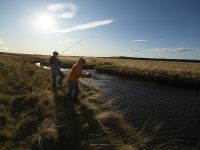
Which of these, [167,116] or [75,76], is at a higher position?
[75,76]

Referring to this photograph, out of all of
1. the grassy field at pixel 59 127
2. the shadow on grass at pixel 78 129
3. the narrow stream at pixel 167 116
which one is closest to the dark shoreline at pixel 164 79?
the narrow stream at pixel 167 116

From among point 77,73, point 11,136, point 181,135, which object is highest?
point 77,73

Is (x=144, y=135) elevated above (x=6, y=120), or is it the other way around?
(x=6, y=120)

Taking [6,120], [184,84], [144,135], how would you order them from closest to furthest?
[6,120], [144,135], [184,84]

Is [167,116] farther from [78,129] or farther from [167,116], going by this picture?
[78,129]

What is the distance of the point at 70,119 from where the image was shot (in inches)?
433

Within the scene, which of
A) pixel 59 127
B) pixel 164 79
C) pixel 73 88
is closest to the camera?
pixel 59 127

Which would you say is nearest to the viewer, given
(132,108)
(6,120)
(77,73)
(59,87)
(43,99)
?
(6,120)

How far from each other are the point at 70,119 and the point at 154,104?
9.08 meters

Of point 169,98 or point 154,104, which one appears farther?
point 169,98

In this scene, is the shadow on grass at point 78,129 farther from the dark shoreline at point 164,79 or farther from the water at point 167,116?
the dark shoreline at point 164,79

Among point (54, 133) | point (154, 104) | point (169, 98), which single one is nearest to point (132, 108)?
point (154, 104)

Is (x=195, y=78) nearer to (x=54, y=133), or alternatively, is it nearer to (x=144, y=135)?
(x=144, y=135)

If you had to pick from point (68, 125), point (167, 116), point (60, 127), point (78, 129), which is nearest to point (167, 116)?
point (167, 116)
